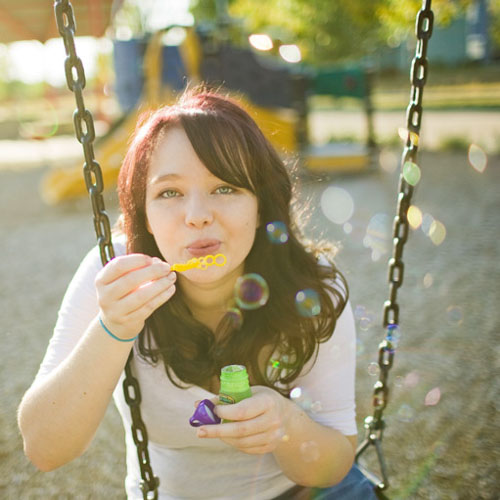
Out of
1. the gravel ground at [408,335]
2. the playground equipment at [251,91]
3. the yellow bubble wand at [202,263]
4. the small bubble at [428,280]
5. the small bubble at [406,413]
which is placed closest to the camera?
the yellow bubble wand at [202,263]

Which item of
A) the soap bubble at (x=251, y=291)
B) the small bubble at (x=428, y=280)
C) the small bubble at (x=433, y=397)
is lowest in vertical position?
the small bubble at (x=433, y=397)

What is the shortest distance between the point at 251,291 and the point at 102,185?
54 cm

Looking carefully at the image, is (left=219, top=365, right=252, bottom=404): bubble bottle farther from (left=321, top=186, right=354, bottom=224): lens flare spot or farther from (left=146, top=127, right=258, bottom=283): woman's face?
(left=321, top=186, right=354, bottom=224): lens flare spot

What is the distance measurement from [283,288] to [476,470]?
4.38ft

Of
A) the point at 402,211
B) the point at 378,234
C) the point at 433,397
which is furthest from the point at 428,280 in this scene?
the point at 402,211

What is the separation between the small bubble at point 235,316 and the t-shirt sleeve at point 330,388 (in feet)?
0.77

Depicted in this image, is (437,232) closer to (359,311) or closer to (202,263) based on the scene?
(359,311)

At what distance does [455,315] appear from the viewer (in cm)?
388

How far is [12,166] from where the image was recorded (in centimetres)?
1220

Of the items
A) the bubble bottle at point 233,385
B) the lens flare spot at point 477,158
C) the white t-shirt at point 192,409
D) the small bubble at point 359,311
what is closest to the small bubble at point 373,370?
the small bubble at point 359,311

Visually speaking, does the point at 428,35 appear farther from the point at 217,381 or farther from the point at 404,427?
the point at 404,427

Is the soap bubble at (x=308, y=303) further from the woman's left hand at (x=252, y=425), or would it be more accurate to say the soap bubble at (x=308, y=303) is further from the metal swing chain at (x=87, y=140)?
the metal swing chain at (x=87, y=140)

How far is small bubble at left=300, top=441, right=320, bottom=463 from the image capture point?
1.47m

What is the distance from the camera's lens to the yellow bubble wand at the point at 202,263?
4.43 feet
